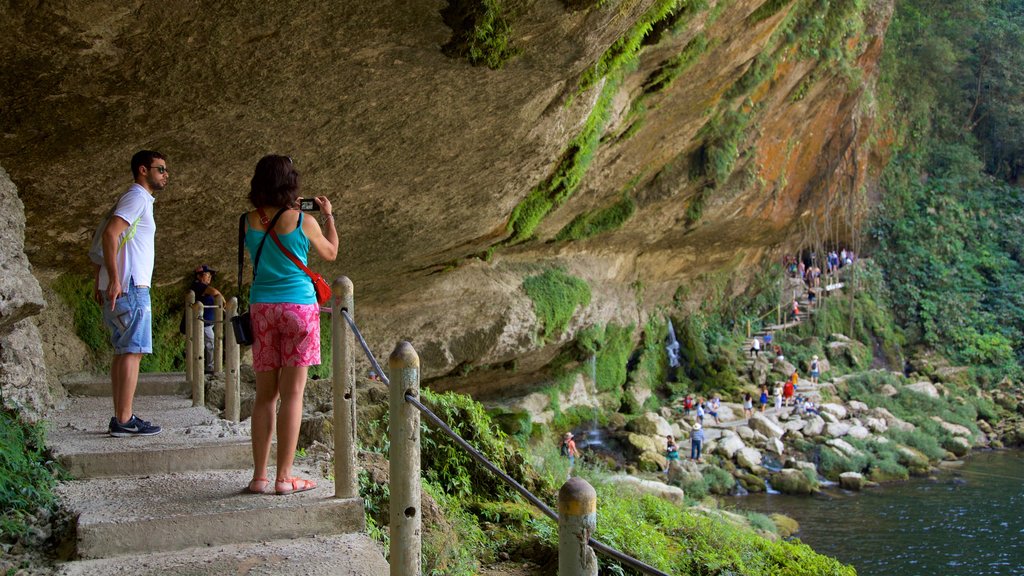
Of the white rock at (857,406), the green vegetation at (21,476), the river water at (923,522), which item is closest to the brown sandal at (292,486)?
the green vegetation at (21,476)

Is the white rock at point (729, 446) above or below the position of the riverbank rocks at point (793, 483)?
above

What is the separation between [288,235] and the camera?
4051 millimetres

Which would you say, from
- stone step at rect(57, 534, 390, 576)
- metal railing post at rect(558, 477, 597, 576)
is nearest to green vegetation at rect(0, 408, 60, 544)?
stone step at rect(57, 534, 390, 576)

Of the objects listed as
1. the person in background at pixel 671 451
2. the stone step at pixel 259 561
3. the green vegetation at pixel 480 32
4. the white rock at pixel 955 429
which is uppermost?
the green vegetation at pixel 480 32

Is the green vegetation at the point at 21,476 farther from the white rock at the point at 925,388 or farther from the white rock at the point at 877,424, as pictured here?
the white rock at the point at 925,388

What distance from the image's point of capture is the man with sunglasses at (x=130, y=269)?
471cm

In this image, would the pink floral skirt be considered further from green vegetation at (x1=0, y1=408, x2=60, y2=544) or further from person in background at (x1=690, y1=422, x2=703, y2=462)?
person in background at (x1=690, y1=422, x2=703, y2=462)

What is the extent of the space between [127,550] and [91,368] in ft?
19.3

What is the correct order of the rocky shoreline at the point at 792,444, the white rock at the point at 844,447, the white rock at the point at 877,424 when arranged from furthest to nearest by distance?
1. the white rock at the point at 877,424
2. the white rock at the point at 844,447
3. the rocky shoreline at the point at 792,444

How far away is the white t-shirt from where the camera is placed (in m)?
4.73

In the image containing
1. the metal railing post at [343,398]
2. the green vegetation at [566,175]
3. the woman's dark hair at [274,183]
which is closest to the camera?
the woman's dark hair at [274,183]

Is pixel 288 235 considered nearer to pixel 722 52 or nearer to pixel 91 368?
pixel 91 368

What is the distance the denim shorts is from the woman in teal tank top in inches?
44.8

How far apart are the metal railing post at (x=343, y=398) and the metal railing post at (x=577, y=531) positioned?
2.12 meters
